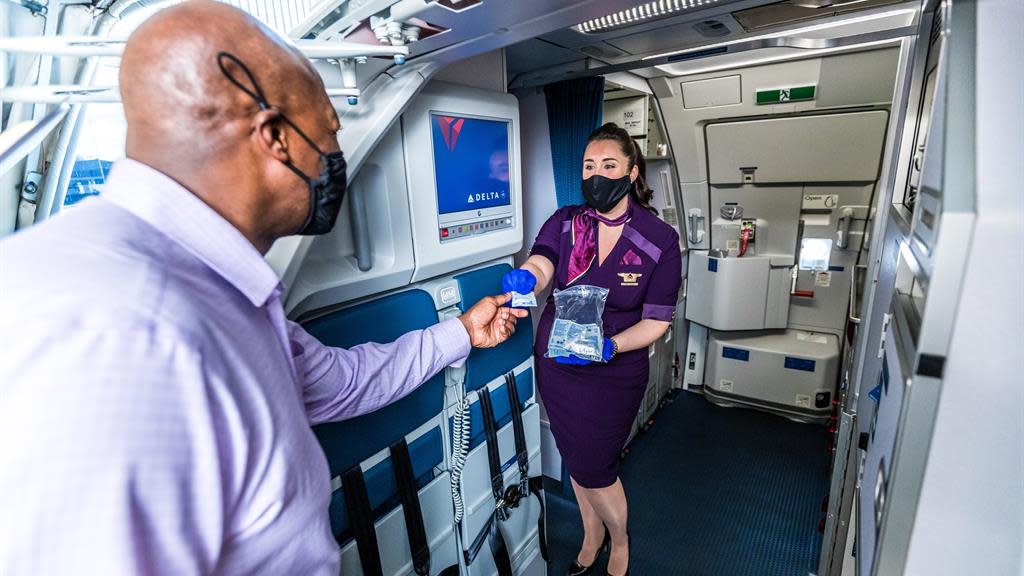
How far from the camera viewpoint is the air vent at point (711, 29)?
2097 millimetres

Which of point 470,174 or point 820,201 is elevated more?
point 470,174

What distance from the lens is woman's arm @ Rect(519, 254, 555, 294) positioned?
224cm

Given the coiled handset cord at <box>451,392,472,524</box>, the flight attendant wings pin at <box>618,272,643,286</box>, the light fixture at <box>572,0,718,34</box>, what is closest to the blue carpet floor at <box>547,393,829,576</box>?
the coiled handset cord at <box>451,392,472,524</box>

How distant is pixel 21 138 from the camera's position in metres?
1.40

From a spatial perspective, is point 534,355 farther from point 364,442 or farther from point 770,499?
point 770,499

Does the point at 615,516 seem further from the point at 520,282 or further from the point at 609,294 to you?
the point at 520,282

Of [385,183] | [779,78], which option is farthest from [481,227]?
[779,78]

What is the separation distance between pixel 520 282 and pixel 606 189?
24.4 inches

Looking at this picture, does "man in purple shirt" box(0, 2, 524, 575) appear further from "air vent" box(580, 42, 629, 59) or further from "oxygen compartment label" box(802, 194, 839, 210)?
"oxygen compartment label" box(802, 194, 839, 210)

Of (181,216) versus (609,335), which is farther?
(609,335)

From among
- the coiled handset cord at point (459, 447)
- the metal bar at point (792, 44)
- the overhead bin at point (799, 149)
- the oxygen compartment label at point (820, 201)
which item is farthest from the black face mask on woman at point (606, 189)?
the oxygen compartment label at point (820, 201)

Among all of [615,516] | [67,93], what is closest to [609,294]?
[615,516]

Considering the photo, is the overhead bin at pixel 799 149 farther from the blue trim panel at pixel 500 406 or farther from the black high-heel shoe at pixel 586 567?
the black high-heel shoe at pixel 586 567

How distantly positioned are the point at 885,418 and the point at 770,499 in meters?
2.77
